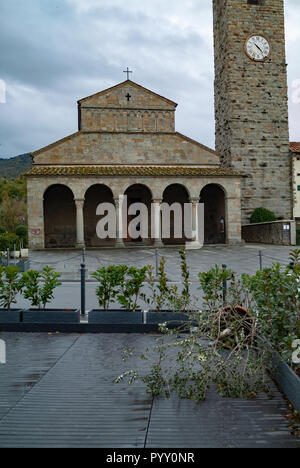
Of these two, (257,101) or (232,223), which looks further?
(257,101)

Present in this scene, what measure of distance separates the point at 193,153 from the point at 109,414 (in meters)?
22.1

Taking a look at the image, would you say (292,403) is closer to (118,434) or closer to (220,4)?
(118,434)

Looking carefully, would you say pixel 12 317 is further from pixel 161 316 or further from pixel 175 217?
pixel 175 217

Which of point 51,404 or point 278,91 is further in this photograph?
point 278,91

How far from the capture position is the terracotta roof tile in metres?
21.2

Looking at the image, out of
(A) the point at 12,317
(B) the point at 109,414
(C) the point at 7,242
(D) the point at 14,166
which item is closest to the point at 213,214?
(C) the point at 7,242

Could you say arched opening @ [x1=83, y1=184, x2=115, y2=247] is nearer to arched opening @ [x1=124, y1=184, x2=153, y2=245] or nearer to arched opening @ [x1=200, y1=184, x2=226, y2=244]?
arched opening @ [x1=124, y1=184, x2=153, y2=245]

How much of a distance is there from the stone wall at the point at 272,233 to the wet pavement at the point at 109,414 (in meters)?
18.1

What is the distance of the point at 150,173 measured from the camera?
21.8 metres

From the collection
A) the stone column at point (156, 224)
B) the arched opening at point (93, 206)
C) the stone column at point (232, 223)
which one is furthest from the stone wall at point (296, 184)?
the arched opening at point (93, 206)

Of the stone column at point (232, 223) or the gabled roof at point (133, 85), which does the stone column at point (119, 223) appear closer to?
the stone column at point (232, 223)

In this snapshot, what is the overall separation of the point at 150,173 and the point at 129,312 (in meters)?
16.4

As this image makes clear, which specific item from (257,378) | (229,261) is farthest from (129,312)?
(229,261)

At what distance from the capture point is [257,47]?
25.5 meters
